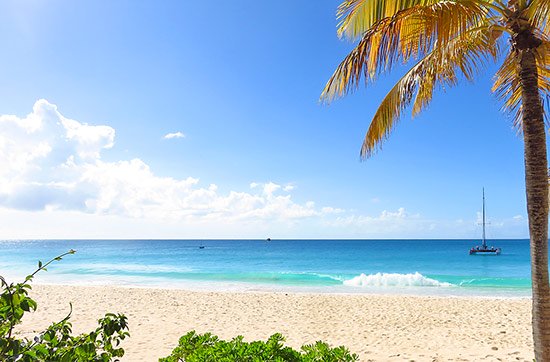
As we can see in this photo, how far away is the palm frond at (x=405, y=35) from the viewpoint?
3359 millimetres

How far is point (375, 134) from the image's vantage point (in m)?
4.79

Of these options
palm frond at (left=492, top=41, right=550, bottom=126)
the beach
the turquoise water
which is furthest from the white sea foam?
palm frond at (left=492, top=41, right=550, bottom=126)

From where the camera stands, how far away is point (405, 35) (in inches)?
146

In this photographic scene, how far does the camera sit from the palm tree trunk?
3244 mm

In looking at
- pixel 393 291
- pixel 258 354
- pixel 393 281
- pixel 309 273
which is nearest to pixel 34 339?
pixel 258 354

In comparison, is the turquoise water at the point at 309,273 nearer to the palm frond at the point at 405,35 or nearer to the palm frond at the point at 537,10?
the palm frond at the point at 405,35

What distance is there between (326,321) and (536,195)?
682cm

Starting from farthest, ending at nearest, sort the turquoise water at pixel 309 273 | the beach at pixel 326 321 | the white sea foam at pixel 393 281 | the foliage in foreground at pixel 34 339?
the white sea foam at pixel 393 281 → the turquoise water at pixel 309 273 → the beach at pixel 326 321 → the foliage in foreground at pixel 34 339

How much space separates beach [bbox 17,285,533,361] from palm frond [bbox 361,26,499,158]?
389 cm

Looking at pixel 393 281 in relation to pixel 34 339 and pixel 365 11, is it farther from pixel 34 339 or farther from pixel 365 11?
pixel 34 339

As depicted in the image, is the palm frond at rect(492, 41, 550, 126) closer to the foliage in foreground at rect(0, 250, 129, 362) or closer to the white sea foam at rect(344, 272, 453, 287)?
the foliage in foreground at rect(0, 250, 129, 362)

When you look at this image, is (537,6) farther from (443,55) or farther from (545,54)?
(545,54)

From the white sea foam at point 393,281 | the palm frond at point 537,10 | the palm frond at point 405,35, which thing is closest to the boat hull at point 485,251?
the white sea foam at point 393,281

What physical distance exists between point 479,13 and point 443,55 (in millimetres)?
497
